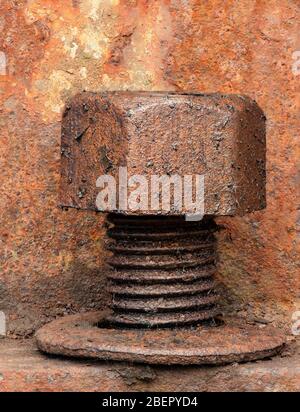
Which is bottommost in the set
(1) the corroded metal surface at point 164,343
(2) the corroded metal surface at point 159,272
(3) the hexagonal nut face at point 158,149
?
(1) the corroded metal surface at point 164,343

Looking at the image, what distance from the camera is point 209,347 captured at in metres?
1.89

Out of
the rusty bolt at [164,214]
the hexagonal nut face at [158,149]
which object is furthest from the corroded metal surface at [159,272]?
the hexagonal nut face at [158,149]

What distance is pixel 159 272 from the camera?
2016 mm

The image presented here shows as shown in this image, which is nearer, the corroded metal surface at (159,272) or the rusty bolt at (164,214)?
the rusty bolt at (164,214)

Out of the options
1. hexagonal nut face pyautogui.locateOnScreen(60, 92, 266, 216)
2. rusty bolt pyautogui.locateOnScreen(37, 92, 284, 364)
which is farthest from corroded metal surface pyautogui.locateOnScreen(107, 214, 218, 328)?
hexagonal nut face pyautogui.locateOnScreen(60, 92, 266, 216)

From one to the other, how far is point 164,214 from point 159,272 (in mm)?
187

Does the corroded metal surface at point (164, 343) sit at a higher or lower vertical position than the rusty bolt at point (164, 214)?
lower

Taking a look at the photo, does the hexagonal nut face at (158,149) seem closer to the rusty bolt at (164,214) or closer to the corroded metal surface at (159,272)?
the rusty bolt at (164,214)

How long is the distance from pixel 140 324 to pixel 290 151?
463 millimetres

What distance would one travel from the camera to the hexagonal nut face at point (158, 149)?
1859 mm

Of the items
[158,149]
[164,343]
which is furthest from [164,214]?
[164,343]

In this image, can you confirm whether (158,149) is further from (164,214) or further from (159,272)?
(159,272)

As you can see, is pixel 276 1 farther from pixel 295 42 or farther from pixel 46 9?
pixel 46 9

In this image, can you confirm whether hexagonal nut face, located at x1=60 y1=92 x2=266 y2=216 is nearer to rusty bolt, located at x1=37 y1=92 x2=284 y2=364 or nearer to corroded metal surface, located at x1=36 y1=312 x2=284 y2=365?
rusty bolt, located at x1=37 y1=92 x2=284 y2=364
